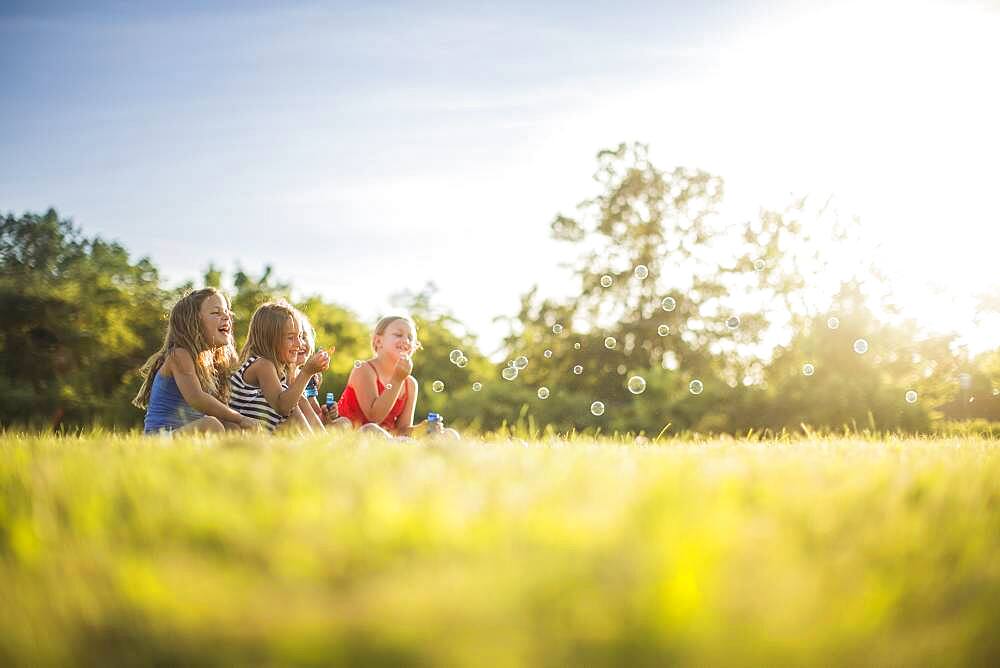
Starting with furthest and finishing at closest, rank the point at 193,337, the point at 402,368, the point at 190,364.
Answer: the point at 402,368 → the point at 193,337 → the point at 190,364

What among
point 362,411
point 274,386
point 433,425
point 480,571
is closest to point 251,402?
point 274,386

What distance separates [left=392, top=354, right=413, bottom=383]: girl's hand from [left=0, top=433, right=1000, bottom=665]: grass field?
470 centimetres

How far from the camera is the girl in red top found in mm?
7133

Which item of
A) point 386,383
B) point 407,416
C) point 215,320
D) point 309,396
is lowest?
point 407,416

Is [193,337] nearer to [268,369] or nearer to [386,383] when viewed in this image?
[268,369]

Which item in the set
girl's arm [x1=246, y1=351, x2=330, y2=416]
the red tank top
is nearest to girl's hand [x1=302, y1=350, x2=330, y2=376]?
girl's arm [x1=246, y1=351, x2=330, y2=416]

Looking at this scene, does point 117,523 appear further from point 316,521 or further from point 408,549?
point 408,549

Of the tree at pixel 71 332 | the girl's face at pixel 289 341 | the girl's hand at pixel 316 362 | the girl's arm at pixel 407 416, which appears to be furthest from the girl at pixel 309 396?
the tree at pixel 71 332

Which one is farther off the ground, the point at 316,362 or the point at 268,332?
the point at 268,332

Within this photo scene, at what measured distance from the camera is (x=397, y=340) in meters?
7.19

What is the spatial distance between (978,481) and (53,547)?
2.95 m

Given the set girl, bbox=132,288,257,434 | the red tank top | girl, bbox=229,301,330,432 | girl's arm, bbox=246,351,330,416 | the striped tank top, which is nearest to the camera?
girl, bbox=132,288,257,434

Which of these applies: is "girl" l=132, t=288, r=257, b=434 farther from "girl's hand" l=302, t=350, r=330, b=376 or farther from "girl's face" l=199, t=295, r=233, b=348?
"girl's hand" l=302, t=350, r=330, b=376

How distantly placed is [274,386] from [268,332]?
53 centimetres
